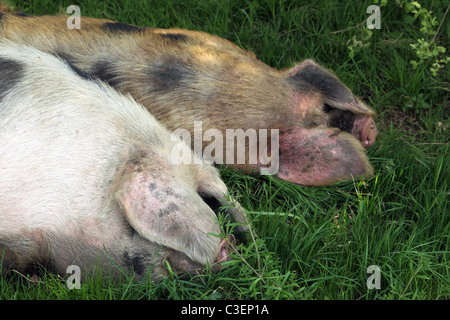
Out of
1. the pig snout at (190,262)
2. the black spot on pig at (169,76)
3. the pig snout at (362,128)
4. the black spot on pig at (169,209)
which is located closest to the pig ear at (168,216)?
the black spot on pig at (169,209)

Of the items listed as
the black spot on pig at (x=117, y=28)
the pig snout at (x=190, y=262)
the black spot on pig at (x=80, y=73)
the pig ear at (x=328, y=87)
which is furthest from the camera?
the black spot on pig at (x=117, y=28)

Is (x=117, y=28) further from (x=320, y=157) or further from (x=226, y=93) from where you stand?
(x=320, y=157)

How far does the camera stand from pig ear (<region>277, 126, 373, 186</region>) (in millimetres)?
3805

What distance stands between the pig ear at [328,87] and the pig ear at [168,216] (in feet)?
4.36

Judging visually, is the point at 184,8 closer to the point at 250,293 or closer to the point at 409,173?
the point at 409,173

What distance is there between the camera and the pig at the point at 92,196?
2.96m

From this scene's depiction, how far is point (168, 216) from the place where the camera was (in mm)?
2934

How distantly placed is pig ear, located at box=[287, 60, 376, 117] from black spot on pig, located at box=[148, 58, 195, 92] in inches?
27.7

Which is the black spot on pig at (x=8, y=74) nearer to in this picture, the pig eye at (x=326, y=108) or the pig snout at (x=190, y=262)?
the pig snout at (x=190, y=262)

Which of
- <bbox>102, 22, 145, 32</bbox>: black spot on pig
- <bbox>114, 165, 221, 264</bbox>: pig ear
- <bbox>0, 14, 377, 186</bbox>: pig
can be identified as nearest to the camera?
<bbox>114, 165, 221, 264</bbox>: pig ear

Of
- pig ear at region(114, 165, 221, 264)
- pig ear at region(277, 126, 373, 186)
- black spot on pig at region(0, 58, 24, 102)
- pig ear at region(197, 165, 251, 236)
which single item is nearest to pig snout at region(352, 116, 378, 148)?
pig ear at region(277, 126, 373, 186)

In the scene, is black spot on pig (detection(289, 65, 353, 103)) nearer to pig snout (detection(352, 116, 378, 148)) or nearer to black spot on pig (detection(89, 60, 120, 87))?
pig snout (detection(352, 116, 378, 148))

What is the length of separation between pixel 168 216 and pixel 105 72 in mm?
1299

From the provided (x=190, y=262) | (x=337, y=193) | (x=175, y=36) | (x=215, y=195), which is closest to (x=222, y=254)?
(x=190, y=262)
